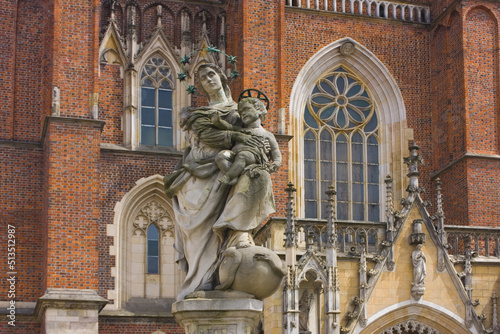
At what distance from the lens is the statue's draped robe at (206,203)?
324 inches

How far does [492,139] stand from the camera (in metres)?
24.1

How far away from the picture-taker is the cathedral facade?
64.7 ft

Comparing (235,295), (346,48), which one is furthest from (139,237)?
(235,295)

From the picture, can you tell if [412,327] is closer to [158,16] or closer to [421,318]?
[421,318]

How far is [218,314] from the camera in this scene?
8.09m

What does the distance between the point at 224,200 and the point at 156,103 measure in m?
15.4

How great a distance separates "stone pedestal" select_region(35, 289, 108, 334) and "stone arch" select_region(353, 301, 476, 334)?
5295 mm

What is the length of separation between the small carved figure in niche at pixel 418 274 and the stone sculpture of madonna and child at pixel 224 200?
451 inches

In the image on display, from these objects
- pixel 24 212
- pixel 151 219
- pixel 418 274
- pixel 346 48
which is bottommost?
pixel 418 274

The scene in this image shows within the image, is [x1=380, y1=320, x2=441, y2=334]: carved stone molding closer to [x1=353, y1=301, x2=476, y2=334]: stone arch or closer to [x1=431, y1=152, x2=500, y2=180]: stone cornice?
[x1=353, y1=301, x2=476, y2=334]: stone arch

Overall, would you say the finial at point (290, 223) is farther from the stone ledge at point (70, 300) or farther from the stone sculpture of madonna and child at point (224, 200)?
the stone sculpture of madonna and child at point (224, 200)

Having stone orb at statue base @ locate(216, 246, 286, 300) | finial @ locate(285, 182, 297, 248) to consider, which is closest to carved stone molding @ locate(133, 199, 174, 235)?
finial @ locate(285, 182, 297, 248)

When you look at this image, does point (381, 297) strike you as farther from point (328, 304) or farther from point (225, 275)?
point (225, 275)

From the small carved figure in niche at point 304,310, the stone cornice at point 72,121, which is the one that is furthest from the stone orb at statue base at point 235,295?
the stone cornice at point 72,121
